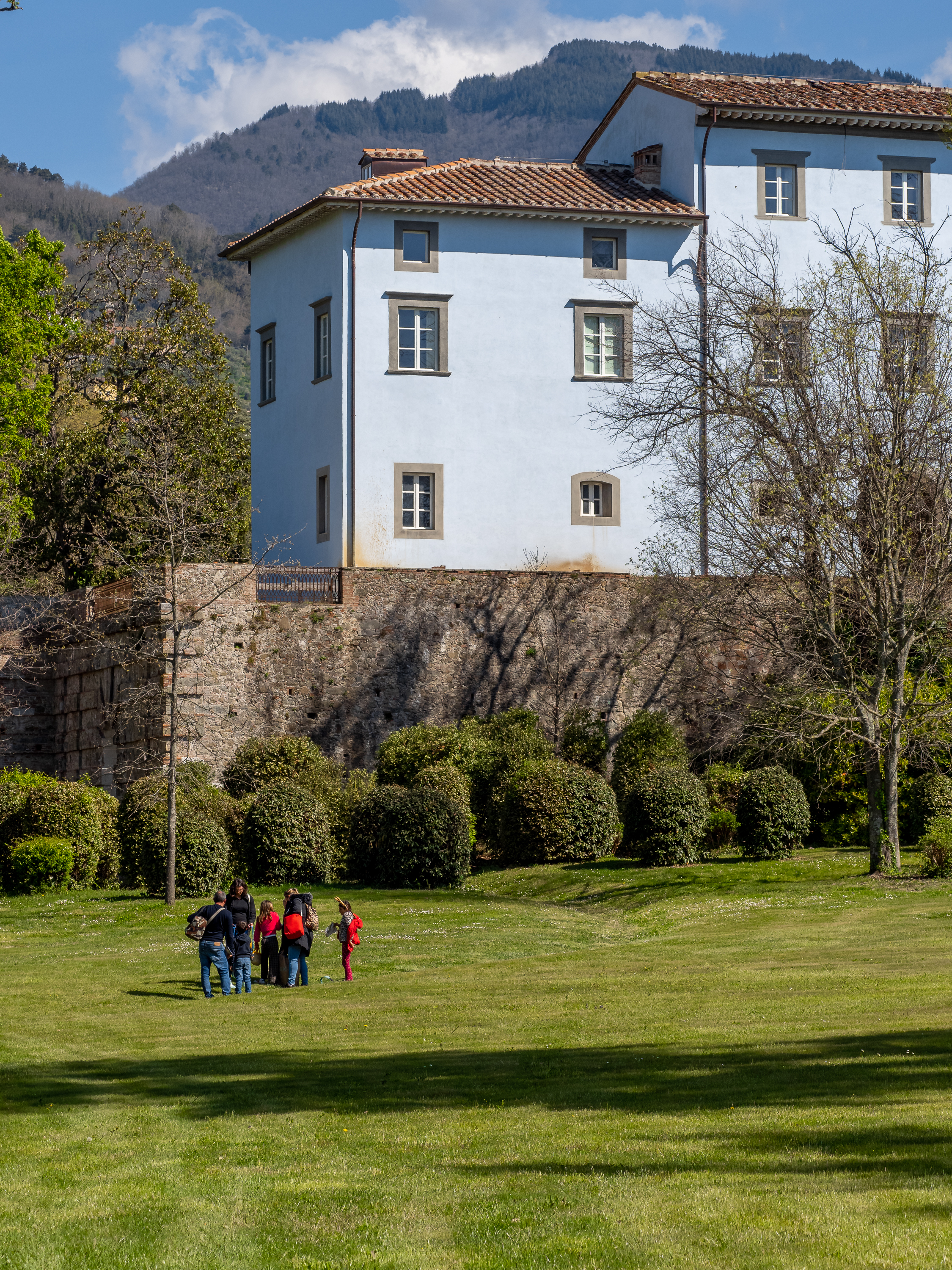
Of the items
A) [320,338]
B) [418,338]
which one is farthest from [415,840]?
[320,338]

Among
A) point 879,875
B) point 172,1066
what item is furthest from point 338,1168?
point 879,875

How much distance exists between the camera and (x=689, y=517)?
3114 cm

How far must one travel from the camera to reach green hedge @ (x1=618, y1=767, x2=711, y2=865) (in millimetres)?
28141

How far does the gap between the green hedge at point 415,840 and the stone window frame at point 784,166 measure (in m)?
20.0

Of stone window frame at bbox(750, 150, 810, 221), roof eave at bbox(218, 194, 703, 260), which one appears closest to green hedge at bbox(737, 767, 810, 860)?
roof eave at bbox(218, 194, 703, 260)

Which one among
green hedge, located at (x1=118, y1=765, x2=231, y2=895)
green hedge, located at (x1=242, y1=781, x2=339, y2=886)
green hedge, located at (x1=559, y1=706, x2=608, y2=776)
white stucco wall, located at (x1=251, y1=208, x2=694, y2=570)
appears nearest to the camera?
green hedge, located at (x1=118, y1=765, x2=231, y2=895)

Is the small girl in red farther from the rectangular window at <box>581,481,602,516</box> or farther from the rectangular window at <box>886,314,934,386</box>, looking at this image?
the rectangular window at <box>581,481,602,516</box>

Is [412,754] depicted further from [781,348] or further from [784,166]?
[784,166]

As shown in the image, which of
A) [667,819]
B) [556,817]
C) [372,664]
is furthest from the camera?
[372,664]

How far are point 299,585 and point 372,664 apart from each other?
7.79 ft

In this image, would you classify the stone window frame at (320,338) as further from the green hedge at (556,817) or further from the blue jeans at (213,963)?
the blue jeans at (213,963)

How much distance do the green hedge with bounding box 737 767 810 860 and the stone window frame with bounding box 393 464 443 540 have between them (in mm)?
11843

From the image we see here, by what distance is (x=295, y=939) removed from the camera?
18422 millimetres

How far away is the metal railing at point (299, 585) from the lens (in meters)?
33.3
